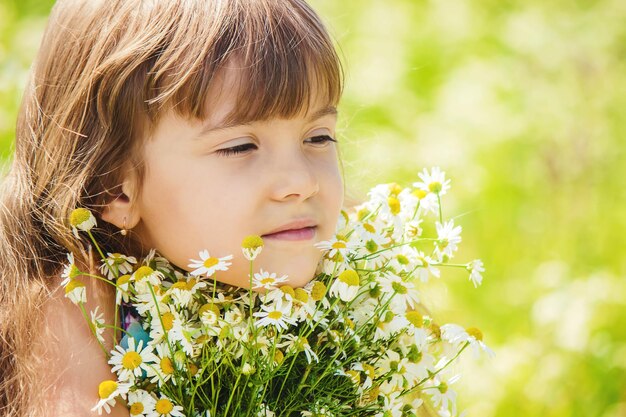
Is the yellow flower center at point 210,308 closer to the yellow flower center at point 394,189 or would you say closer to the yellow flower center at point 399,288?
the yellow flower center at point 399,288

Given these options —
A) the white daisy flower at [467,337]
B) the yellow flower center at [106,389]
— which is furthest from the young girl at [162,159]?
the white daisy flower at [467,337]

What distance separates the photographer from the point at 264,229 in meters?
1.35

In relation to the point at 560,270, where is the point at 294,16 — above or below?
below

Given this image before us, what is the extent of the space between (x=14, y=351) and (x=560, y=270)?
172cm

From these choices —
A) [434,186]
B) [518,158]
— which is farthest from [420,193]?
[518,158]

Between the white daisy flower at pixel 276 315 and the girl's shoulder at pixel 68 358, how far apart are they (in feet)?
0.87

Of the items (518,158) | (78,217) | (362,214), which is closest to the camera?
(78,217)

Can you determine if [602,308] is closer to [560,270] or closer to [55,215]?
[560,270]

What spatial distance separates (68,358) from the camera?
1372mm

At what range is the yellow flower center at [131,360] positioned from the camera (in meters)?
1.24

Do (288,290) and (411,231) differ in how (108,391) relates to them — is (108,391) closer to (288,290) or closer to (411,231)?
(288,290)

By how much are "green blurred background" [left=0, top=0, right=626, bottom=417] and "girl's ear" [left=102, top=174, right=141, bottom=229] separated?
659 millimetres

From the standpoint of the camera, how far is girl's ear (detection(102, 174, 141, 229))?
4.76ft

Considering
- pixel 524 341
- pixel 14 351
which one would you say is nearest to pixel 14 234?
pixel 14 351
